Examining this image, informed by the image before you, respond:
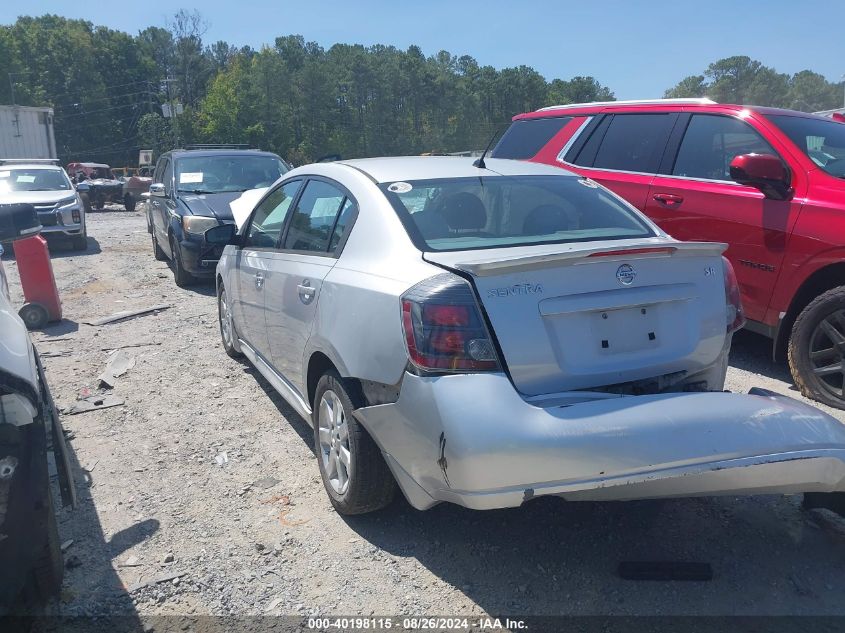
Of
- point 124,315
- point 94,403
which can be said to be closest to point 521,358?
point 94,403

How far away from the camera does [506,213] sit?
3.53 m

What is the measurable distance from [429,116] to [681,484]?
60412 mm

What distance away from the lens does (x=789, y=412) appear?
2674 millimetres

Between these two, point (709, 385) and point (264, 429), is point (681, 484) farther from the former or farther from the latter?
point (264, 429)

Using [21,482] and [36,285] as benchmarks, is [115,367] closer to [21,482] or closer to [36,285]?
[36,285]

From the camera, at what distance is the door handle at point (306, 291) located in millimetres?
3578

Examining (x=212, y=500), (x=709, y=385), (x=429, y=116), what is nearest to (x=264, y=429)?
(x=212, y=500)

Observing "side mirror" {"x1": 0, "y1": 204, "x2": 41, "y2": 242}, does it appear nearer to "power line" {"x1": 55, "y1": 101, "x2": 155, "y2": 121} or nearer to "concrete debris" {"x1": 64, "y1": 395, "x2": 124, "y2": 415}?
"concrete debris" {"x1": 64, "y1": 395, "x2": 124, "y2": 415}

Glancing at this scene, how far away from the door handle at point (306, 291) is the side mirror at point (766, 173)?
10.5ft

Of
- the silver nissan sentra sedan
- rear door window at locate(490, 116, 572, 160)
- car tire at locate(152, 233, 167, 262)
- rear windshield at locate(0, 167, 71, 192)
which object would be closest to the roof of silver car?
the silver nissan sentra sedan

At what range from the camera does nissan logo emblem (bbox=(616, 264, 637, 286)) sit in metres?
2.84

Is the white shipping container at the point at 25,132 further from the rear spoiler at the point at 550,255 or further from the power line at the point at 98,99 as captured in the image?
the power line at the point at 98,99

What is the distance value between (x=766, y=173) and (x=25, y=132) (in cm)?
3015

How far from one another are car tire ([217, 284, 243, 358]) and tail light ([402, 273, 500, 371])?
3084 mm
